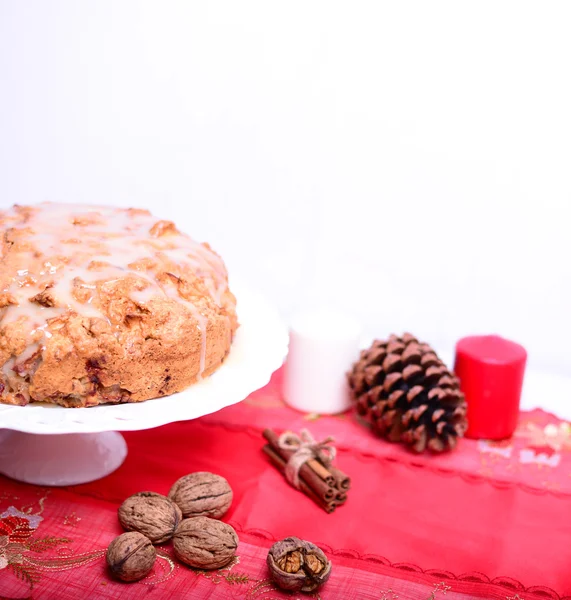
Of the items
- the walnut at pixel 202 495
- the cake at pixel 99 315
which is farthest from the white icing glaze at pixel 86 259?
the walnut at pixel 202 495

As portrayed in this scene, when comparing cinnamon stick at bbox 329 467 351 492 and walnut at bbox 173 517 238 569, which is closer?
walnut at bbox 173 517 238 569

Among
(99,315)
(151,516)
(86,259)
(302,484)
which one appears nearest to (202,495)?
(151,516)

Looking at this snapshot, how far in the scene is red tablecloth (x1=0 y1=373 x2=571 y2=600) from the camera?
52.9 inches

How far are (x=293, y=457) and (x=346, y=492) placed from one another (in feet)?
0.44

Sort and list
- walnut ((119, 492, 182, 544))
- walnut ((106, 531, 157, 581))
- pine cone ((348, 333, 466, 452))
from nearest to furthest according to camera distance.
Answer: walnut ((106, 531, 157, 581)) < walnut ((119, 492, 182, 544)) < pine cone ((348, 333, 466, 452))

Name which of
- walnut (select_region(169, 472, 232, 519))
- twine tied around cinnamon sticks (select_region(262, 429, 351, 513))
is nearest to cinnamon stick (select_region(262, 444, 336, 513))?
twine tied around cinnamon sticks (select_region(262, 429, 351, 513))

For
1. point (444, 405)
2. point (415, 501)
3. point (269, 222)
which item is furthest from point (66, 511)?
point (269, 222)

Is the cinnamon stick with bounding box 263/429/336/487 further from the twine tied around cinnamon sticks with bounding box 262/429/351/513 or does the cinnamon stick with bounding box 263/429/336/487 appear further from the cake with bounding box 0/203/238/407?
the cake with bounding box 0/203/238/407

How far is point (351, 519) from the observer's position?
156cm

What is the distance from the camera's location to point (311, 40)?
233cm

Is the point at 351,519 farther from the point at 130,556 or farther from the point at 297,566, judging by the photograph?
the point at 130,556

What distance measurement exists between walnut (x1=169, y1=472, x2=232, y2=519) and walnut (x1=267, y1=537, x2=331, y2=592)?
18 cm

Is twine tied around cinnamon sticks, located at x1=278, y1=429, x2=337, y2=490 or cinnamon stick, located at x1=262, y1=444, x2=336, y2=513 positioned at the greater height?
twine tied around cinnamon sticks, located at x1=278, y1=429, x2=337, y2=490

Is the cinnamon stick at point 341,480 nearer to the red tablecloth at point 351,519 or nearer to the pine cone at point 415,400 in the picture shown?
the red tablecloth at point 351,519
